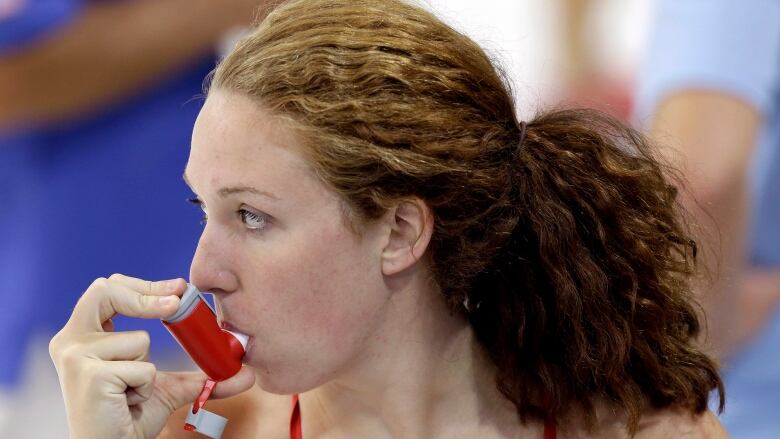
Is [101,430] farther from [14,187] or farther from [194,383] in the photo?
[14,187]

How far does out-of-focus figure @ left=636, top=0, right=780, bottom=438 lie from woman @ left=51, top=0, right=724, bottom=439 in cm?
33

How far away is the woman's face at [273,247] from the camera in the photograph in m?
1.45

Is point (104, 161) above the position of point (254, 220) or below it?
below

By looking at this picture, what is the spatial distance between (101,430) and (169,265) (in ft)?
3.52

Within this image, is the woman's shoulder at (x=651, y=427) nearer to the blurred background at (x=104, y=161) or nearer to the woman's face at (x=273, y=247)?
the woman's face at (x=273, y=247)

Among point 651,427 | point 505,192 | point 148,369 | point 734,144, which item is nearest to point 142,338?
point 148,369

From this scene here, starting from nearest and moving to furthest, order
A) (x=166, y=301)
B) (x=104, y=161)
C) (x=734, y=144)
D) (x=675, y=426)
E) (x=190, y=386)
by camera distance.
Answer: (x=166, y=301)
(x=190, y=386)
(x=675, y=426)
(x=734, y=144)
(x=104, y=161)

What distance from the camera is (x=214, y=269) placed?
1.47 metres

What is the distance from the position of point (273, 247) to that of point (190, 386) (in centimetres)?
23

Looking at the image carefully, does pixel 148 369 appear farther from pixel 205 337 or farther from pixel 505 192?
pixel 505 192

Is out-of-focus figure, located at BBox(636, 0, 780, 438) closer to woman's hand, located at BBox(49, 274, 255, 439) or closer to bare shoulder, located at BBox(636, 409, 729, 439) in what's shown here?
bare shoulder, located at BBox(636, 409, 729, 439)

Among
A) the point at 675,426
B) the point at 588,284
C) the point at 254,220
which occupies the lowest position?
the point at 675,426

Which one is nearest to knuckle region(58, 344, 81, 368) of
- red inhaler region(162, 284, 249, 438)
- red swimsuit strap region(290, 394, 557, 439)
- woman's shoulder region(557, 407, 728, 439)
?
red inhaler region(162, 284, 249, 438)

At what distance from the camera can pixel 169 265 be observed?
251 cm
